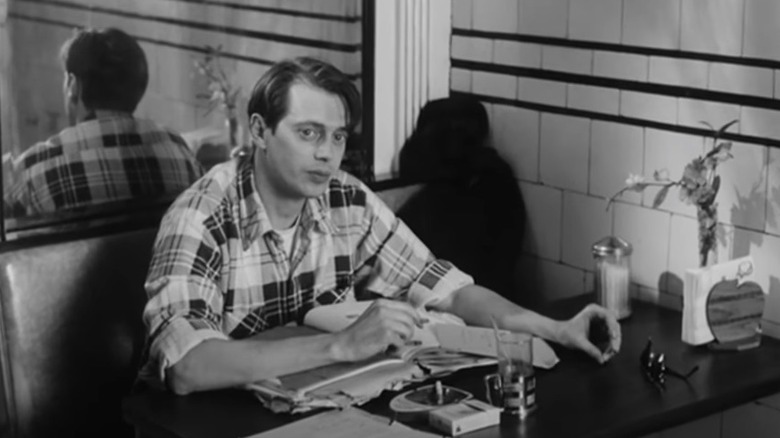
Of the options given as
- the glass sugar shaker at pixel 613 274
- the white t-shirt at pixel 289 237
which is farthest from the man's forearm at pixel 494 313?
the white t-shirt at pixel 289 237

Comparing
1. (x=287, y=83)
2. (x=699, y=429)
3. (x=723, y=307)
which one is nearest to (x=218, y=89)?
(x=287, y=83)

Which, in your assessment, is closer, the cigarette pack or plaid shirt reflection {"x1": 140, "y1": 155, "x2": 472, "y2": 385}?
the cigarette pack

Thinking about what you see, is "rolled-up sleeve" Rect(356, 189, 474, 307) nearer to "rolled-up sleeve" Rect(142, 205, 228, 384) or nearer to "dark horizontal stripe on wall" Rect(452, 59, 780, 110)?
"rolled-up sleeve" Rect(142, 205, 228, 384)

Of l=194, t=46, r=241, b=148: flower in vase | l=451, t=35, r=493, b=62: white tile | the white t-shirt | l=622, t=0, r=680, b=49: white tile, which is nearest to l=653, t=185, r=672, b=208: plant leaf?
l=622, t=0, r=680, b=49: white tile

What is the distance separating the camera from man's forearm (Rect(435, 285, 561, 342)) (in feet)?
9.27

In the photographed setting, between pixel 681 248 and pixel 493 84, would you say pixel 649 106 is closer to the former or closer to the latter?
pixel 681 248

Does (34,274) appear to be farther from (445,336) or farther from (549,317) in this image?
(549,317)

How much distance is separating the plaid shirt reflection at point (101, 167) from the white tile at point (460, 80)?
0.81m

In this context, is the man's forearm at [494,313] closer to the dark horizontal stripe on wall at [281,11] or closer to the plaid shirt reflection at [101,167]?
the plaid shirt reflection at [101,167]

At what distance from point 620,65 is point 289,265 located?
3.01 feet

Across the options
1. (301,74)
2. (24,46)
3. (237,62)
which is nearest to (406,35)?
(237,62)

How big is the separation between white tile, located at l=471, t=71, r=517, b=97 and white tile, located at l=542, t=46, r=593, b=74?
13 cm

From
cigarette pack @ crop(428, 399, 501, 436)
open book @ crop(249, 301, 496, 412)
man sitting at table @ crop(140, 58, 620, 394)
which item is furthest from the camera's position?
man sitting at table @ crop(140, 58, 620, 394)

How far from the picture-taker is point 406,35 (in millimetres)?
3596
